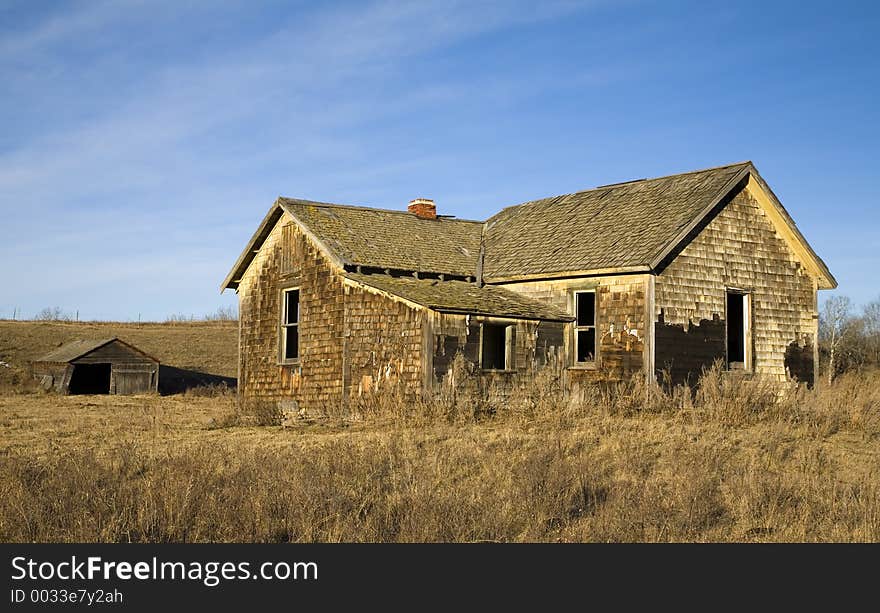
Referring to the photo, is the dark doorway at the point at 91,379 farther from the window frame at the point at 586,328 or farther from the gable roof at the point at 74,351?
the window frame at the point at 586,328

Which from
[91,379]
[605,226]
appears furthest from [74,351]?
[605,226]

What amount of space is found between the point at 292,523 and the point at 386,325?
10790mm

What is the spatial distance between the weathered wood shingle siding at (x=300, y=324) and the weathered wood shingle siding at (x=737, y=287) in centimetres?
703

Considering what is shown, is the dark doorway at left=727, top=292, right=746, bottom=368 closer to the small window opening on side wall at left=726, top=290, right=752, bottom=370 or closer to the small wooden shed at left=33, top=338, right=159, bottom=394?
the small window opening on side wall at left=726, top=290, right=752, bottom=370

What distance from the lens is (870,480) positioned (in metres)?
12.7

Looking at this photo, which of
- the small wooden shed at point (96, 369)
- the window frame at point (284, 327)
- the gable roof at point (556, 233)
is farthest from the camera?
the small wooden shed at point (96, 369)

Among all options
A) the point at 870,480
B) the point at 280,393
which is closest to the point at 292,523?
the point at 870,480

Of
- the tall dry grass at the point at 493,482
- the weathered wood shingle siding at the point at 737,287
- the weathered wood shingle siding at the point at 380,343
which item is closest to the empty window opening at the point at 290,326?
the weathered wood shingle siding at the point at 380,343

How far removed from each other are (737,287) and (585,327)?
11.4 ft

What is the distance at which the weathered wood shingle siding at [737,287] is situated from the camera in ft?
67.9

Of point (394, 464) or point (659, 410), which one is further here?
point (659, 410)

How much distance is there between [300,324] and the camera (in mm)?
23312

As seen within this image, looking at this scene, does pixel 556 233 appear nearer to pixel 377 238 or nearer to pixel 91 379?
pixel 377 238

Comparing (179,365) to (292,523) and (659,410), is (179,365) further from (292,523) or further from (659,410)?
(292,523)
